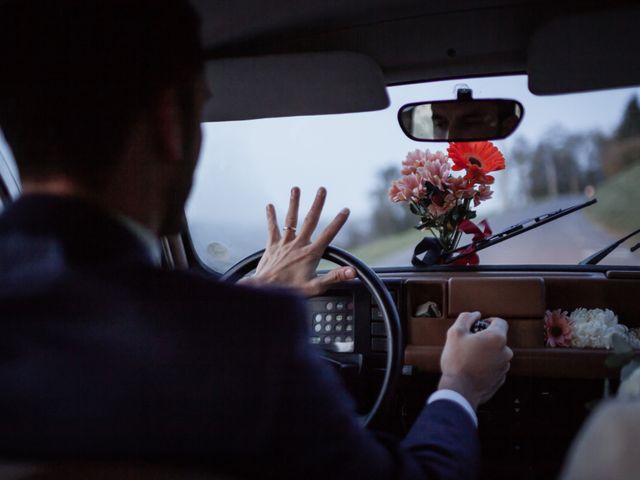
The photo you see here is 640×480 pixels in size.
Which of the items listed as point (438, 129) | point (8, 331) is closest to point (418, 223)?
point (438, 129)

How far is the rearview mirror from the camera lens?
2.75m

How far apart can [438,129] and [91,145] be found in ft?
6.70

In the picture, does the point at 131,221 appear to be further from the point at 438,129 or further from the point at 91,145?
the point at 438,129

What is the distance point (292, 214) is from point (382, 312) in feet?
1.50

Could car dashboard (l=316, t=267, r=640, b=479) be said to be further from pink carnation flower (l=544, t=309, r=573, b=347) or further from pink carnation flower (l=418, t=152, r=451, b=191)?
pink carnation flower (l=418, t=152, r=451, b=191)

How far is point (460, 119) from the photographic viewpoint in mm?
2809

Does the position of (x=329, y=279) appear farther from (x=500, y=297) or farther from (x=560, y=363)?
(x=560, y=363)

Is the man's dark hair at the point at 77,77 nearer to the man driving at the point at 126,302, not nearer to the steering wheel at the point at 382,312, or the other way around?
the man driving at the point at 126,302

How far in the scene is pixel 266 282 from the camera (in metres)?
2.12

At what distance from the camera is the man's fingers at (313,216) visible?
215 centimetres

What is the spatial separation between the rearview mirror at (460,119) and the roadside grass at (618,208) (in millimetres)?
628

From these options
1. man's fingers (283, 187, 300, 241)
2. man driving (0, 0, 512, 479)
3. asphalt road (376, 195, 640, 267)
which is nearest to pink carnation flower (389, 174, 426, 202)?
asphalt road (376, 195, 640, 267)

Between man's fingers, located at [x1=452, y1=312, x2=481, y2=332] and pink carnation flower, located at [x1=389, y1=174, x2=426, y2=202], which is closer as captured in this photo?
man's fingers, located at [x1=452, y1=312, x2=481, y2=332]

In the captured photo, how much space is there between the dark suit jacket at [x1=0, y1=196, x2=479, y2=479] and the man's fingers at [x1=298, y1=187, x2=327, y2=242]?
115 centimetres
